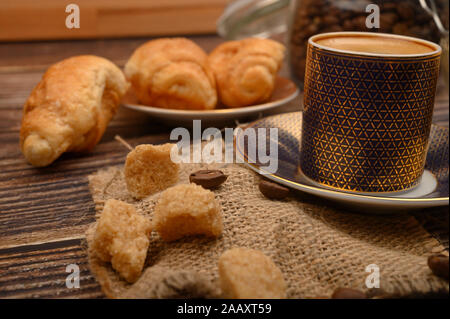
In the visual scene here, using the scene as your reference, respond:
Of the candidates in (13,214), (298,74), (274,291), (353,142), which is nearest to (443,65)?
(298,74)

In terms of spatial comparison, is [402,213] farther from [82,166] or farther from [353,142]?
[82,166]

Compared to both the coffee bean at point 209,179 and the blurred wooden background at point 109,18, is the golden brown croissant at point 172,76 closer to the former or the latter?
the coffee bean at point 209,179

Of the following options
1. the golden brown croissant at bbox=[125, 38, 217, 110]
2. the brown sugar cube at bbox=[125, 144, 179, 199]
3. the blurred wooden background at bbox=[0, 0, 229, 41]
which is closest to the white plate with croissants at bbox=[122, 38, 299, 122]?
the golden brown croissant at bbox=[125, 38, 217, 110]

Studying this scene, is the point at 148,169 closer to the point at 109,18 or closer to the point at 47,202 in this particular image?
the point at 47,202

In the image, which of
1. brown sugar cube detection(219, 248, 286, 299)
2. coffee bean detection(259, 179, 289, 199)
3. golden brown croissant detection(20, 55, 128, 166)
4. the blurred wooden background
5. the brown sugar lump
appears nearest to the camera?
brown sugar cube detection(219, 248, 286, 299)

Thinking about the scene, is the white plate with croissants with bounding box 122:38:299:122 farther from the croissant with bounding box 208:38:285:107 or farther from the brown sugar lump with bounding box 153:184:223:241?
the brown sugar lump with bounding box 153:184:223:241

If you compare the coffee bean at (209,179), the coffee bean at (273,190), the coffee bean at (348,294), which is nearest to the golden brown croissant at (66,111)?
the coffee bean at (209,179)
